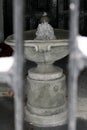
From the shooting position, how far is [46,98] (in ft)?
12.6

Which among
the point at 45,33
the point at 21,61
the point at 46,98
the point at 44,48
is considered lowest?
the point at 46,98

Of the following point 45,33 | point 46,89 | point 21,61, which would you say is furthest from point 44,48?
point 21,61

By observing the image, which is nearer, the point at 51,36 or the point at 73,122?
the point at 73,122

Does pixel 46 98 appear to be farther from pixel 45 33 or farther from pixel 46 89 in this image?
pixel 45 33

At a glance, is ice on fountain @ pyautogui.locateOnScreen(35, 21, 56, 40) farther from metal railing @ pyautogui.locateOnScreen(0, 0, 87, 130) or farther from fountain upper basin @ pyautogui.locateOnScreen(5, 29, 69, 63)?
metal railing @ pyautogui.locateOnScreen(0, 0, 87, 130)

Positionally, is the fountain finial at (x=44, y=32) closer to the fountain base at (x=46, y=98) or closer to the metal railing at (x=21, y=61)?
the fountain base at (x=46, y=98)

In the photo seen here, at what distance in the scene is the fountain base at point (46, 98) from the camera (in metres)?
3.83

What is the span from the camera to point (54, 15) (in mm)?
7711

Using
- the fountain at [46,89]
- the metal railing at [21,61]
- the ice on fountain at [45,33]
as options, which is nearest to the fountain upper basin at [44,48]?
the fountain at [46,89]

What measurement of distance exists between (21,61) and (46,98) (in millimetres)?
3086

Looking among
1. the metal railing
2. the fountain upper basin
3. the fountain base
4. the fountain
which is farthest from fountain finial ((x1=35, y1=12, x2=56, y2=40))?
the metal railing

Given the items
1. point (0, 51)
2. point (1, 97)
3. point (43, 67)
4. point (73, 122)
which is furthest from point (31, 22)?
point (73, 122)

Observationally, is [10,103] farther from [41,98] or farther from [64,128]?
[64,128]

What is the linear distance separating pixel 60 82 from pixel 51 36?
509 mm
